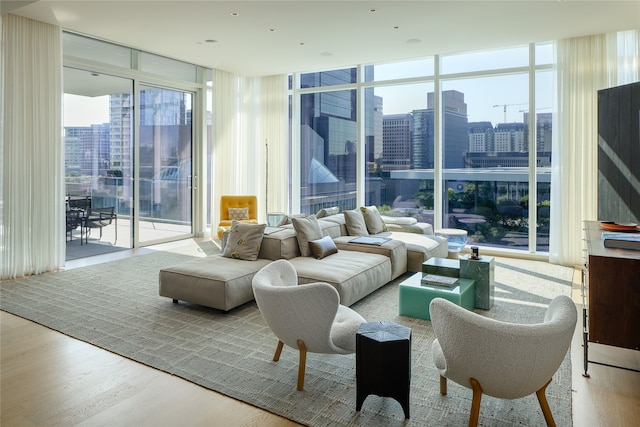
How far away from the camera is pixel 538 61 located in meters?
6.29

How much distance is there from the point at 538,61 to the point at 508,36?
86 cm

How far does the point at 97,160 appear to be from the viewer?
21.0 ft

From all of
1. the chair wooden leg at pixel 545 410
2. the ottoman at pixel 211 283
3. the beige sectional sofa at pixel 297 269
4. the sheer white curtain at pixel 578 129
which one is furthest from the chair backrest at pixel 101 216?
the sheer white curtain at pixel 578 129

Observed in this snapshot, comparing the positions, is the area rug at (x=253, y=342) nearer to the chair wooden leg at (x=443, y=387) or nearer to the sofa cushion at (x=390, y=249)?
the chair wooden leg at (x=443, y=387)

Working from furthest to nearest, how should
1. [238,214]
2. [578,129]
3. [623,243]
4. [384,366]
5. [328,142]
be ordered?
[328,142] < [238,214] < [578,129] < [623,243] < [384,366]

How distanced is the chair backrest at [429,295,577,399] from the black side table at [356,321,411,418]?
25 cm

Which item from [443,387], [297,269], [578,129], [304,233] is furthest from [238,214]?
[443,387]

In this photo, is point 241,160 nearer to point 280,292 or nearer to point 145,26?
point 145,26

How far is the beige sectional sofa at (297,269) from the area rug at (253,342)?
164 millimetres

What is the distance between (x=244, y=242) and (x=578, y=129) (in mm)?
4655

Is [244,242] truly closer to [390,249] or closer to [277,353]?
[390,249]

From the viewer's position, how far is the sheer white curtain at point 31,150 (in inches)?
195

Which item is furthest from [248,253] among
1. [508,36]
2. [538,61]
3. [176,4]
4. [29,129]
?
[538,61]

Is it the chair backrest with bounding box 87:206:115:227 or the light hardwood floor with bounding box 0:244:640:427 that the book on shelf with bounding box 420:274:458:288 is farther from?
the chair backrest with bounding box 87:206:115:227
